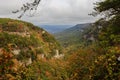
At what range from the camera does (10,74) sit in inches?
Answer: 628

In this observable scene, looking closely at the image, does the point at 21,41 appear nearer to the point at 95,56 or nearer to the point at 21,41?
the point at 21,41

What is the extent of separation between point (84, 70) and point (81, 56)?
13.0 ft

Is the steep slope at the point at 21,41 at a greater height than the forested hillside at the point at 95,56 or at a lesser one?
lesser

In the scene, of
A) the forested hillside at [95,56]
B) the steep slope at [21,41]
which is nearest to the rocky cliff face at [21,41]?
the steep slope at [21,41]

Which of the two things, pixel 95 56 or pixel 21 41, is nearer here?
pixel 95 56

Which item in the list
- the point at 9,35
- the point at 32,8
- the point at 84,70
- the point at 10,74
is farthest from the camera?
the point at 9,35

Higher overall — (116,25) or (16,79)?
(116,25)

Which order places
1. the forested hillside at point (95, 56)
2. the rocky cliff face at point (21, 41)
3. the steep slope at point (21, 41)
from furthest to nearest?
the steep slope at point (21, 41) → the rocky cliff face at point (21, 41) → the forested hillside at point (95, 56)

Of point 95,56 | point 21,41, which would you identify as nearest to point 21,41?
point 21,41

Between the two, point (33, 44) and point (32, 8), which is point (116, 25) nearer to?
point (32, 8)

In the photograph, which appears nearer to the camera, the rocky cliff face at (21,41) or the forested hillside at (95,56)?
the forested hillside at (95,56)

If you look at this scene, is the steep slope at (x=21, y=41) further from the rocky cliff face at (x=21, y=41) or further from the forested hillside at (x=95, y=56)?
the forested hillside at (x=95, y=56)

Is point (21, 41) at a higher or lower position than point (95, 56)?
lower

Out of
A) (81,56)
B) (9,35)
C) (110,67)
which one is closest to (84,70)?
(110,67)
